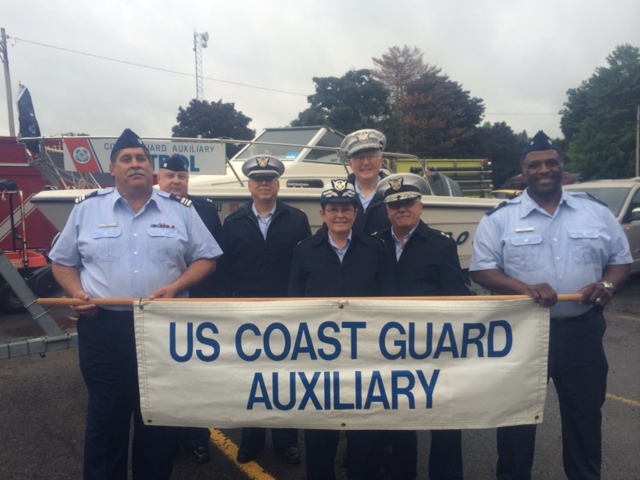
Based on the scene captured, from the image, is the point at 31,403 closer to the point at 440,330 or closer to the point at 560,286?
the point at 440,330

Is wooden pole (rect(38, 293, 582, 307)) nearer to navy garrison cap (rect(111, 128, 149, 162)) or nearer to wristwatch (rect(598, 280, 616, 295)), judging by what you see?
wristwatch (rect(598, 280, 616, 295))

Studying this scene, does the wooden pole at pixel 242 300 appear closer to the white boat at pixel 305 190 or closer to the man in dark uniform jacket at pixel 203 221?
the man in dark uniform jacket at pixel 203 221

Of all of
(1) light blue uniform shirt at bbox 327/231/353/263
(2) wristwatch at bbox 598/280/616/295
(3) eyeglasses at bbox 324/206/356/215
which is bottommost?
(2) wristwatch at bbox 598/280/616/295

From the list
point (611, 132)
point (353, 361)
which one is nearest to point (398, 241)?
point (353, 361)

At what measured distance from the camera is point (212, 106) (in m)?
34.9

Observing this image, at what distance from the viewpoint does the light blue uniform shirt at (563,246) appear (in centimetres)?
288

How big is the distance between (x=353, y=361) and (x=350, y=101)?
30.8 meters

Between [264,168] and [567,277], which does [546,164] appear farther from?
[264,168]

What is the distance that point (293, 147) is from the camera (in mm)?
7027

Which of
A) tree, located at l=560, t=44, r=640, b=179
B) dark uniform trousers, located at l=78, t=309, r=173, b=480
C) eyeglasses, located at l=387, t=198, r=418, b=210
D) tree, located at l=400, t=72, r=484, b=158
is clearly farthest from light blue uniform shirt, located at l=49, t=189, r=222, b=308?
tree, located at l=560, t=44, r=640, b=179

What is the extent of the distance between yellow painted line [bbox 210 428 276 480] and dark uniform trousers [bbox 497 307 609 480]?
180 cm

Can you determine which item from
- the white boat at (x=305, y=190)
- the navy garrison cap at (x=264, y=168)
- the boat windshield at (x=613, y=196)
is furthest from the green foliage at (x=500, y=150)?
the navy garrison cap at (x=264, y=168)

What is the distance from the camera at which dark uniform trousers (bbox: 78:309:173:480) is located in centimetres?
290

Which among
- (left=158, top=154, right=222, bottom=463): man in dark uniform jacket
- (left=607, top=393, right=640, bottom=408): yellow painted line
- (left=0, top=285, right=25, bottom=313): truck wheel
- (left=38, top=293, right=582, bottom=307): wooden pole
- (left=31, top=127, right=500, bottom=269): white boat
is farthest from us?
(left=0, top=285, right=25, bottom=313): truck wheel
